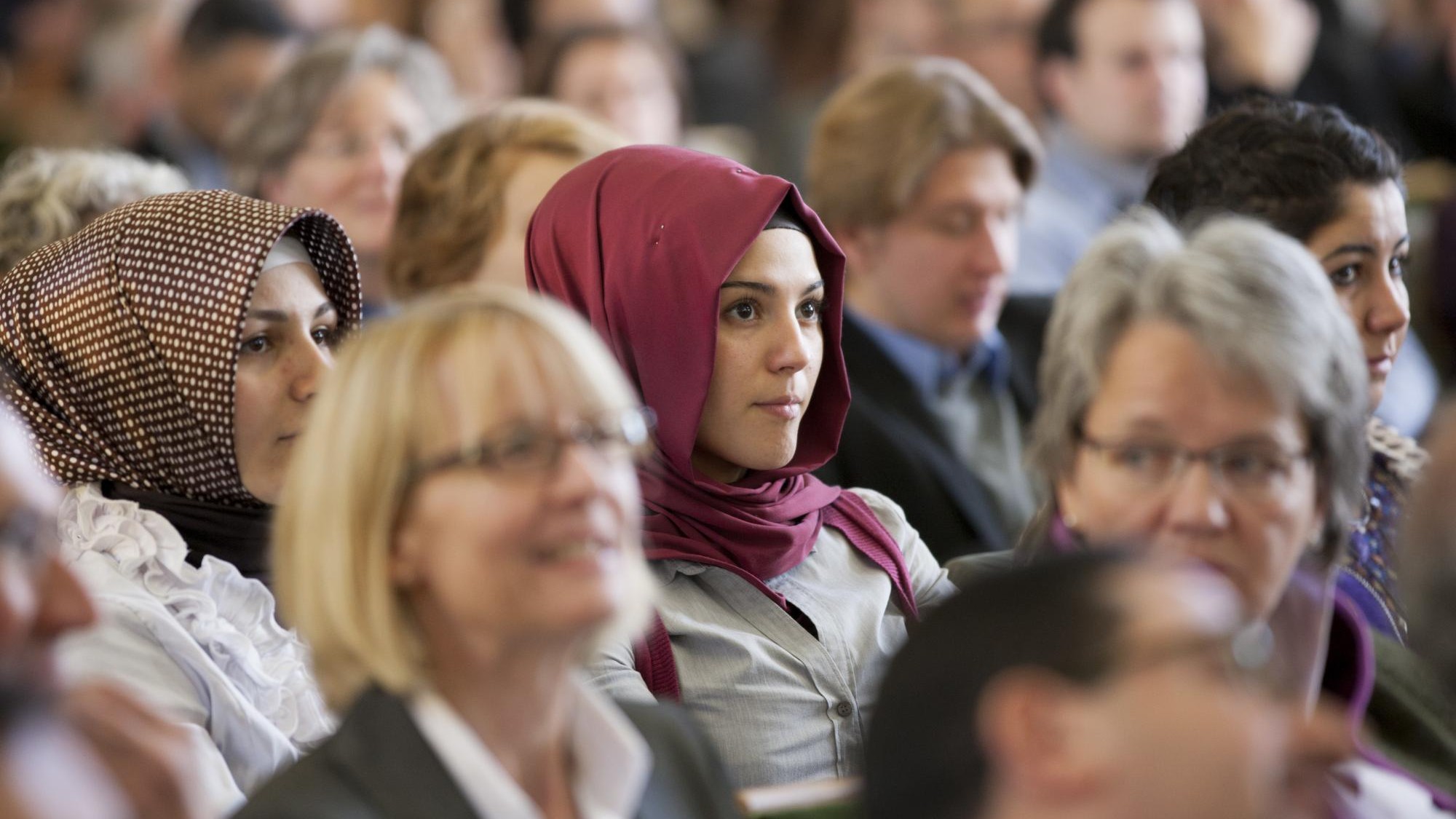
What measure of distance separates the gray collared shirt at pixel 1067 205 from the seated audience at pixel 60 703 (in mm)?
3061

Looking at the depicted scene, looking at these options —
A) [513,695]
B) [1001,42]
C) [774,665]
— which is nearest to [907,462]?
[774,665]

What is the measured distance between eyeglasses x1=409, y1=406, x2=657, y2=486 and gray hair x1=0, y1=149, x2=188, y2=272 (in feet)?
4.74

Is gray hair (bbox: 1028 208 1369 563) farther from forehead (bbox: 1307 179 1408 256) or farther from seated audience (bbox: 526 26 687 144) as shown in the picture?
seated audience (bbox: 526 26 687 144)

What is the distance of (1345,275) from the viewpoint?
8.87 ft

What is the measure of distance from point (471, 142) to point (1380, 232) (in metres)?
1.71

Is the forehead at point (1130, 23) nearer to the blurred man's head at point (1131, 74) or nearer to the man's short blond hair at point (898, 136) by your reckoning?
the blurred man's head at point (1131, 74)

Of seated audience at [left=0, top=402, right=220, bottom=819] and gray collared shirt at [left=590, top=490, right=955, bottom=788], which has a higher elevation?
seated audience at [left=0, top=402, right=220, bottom=819]

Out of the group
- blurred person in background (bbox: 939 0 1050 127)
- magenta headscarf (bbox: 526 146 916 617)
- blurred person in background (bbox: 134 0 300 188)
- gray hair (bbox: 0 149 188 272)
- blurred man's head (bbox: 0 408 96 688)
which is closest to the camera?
blurred man's head (bbox: 0 408 96 688)

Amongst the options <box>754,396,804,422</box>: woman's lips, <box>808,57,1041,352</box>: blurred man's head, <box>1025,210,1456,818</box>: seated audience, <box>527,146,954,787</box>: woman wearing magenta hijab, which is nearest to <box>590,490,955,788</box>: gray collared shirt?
<box>527,146,954,787</box>: woman wearing magenta hijab

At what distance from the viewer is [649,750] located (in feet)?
6.03

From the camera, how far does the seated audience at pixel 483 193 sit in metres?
3.26

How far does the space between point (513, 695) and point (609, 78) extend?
132 inches

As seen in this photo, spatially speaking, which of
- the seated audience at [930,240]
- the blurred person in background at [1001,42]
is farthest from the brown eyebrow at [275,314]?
the blurred person in background at [1001,42]

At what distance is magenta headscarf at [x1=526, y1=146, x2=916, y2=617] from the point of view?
2.38 m
